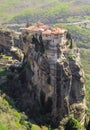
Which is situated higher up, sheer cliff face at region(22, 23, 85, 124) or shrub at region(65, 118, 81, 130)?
sheer cliff face at region(22, 23, 85, 124)

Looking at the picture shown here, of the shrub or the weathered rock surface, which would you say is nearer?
the shrub

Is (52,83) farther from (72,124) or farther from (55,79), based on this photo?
(72,124)

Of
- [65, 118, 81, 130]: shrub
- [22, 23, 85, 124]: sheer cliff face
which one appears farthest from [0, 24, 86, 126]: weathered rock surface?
[65, 118, 81, 130]: shrub

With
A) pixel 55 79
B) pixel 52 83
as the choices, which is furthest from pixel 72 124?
pixel 55 79

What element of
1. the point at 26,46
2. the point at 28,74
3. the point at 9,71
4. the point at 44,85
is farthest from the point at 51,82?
the point at 26,46

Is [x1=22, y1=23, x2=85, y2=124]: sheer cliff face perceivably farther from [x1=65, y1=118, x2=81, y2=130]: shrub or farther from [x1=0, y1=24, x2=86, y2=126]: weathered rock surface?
[x1=65, y1=118, x2=81, y2=130]: shrub

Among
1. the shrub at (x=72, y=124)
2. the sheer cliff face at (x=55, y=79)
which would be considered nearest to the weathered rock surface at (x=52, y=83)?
the sheer cliff face at (x=55, y=79)

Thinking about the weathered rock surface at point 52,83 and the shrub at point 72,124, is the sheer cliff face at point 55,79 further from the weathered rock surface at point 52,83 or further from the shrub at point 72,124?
the shrub at point 72,124

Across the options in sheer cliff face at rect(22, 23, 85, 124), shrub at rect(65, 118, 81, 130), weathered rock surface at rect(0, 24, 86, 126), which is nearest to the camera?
shrub at rect(65, 118, 81, 130)

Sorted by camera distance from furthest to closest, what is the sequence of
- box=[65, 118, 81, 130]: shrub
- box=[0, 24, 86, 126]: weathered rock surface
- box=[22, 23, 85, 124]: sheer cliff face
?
1. box=[0, 24, 86, 126]: weathered rock surface
2. box=[22, 23, 85, 124]: sheer cliff face
3. box=[65, 118, 81, 130]: shrub
